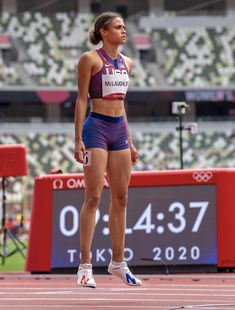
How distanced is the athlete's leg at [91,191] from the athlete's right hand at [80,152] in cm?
9

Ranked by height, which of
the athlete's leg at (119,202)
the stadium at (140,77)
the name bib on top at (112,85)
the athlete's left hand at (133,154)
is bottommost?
the athlete's leg at (119,202)

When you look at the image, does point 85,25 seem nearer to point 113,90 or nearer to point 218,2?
point 218,2

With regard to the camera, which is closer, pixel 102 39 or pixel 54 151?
pixel 102 39

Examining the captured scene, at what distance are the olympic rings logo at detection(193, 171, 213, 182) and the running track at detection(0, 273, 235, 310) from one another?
109cm

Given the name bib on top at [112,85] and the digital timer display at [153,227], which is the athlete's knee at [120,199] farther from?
the digital timer display at [153,227]

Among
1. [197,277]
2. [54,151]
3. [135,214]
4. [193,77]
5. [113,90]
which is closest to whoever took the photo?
[113,90]

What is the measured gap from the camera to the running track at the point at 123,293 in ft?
25.1

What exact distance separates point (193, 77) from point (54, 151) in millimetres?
7365

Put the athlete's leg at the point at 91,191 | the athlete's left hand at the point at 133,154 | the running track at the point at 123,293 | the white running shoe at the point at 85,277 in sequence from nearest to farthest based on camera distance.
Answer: the running track at the point at 123,293, the white running shoe at the point at 85,277, the athlete's leg at the point at 91,191, the athlete's left hand at the point at 133,154

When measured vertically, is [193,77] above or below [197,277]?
above

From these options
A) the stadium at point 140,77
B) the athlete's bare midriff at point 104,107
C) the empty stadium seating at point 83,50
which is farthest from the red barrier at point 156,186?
the empty stadium seating at point 83,50

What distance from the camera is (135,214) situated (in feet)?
41.1

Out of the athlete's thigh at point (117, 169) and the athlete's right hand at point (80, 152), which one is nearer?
the athlete's right hand at point (80, 152)

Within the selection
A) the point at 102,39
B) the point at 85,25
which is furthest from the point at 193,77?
the point at 102,39
